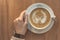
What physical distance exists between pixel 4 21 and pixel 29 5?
311 mm

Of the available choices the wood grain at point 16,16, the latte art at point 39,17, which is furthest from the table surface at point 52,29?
the latte art at point 39,17

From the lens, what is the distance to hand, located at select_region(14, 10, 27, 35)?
1.50m

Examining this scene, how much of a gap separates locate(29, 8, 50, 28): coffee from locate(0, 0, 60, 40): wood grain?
0.27 feet

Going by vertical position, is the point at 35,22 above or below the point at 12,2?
below

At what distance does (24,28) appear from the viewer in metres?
1.52

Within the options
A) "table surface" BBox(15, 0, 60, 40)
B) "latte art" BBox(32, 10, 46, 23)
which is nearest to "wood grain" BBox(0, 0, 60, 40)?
"table surface" BBox(15, 0, 60, 40)

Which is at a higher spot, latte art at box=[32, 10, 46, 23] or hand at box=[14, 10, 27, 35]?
latte art at box=[32, 10, 46, 23]

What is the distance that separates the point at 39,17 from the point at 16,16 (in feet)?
0.78

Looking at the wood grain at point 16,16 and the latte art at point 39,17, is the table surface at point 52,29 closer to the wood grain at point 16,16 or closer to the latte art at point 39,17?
the wood grain at point 16,16

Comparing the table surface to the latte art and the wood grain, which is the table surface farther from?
the latte art

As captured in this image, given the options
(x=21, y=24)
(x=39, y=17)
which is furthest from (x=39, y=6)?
(x=21, y=24)

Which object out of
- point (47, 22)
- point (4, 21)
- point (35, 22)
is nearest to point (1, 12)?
point (4, 21)

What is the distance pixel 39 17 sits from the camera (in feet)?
5.12

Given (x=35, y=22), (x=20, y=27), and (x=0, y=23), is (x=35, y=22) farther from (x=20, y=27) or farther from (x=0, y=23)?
(x=0, y=23)
